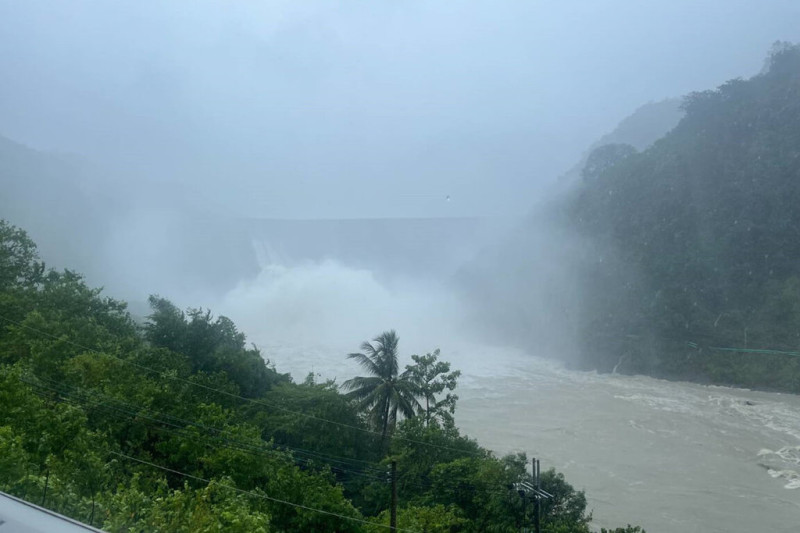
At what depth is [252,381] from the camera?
17.1 m

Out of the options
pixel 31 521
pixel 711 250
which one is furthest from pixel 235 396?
pixel 711 250

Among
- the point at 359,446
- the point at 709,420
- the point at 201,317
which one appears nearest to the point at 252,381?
the point at 201,317

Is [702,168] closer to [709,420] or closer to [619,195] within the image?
[619,195]

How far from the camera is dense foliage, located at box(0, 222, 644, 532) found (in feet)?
19.1

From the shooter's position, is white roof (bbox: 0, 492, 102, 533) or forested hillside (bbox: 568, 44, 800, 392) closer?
white roof (bbox: 0, 492, 102, 533)

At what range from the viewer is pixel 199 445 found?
28.1ft

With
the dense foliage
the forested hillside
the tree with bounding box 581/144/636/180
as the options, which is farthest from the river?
the tree with bounding box 581/144/636/180

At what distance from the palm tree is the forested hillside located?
22.7 m

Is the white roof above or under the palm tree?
under

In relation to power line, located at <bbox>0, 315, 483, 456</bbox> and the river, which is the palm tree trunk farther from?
the river

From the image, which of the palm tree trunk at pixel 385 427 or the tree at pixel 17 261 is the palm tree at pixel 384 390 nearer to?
the palm tree trunk at pixel 385 427

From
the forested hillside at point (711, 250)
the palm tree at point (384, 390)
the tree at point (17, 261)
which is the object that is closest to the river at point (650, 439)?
the forested hillside at point (711, 250)

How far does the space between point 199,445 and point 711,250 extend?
117 ft

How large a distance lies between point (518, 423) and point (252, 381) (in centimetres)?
1038
